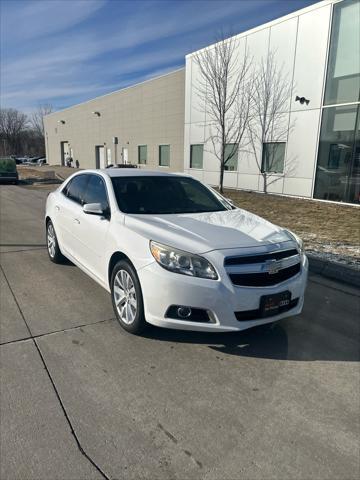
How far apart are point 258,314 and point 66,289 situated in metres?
2.69

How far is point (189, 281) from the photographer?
9.77 feet

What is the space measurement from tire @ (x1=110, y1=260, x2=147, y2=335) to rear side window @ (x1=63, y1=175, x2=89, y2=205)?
1.56 metres

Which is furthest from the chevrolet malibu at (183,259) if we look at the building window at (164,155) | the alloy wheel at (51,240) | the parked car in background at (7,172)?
the parked car in background at (7,172)

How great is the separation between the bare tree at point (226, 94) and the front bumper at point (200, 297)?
14669 mm

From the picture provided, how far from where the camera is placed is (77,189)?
5137 mm

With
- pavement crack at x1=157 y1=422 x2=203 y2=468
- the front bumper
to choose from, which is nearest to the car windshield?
the front bumper

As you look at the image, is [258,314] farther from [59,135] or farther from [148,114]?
[59,135]

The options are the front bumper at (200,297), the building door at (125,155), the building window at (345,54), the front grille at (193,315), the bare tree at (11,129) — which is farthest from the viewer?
the bare tree at (11,129)

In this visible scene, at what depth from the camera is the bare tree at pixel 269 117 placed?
604 inches

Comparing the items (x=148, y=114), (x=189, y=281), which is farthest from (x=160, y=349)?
(x=148, y=114)

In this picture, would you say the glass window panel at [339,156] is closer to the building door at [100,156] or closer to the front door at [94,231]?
the front door at [94,231]

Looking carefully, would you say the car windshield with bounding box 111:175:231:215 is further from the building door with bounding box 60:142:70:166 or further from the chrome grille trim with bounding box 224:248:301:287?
the building door with bounding box 60:142:70:166

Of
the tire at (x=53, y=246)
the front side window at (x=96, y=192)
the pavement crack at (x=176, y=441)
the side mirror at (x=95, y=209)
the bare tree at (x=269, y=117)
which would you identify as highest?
the bare tree at (x=269, y=117)

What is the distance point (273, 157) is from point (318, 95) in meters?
3.22
